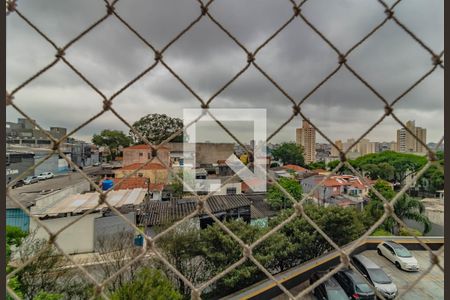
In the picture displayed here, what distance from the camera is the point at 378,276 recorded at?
8.55ft

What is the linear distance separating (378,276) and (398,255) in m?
0.45

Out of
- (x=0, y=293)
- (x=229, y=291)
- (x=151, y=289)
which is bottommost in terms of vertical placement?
(x=229, y=291)

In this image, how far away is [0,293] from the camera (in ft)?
0.91

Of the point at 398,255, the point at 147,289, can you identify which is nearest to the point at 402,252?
the point at 398,255

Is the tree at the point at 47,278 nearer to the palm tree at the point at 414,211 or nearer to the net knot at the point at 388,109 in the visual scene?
the net knot at the point at 388,109

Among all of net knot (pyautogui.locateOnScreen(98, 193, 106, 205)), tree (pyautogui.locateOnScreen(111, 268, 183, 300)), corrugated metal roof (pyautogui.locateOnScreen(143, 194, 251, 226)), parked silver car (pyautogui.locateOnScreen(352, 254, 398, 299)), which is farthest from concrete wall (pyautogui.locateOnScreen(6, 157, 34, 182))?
corrugated metal roof (pyautogui.locateOnScreen(143, 194, 251, 226))

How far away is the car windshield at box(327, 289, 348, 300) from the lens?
2.57 metres

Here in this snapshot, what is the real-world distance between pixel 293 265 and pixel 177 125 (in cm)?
363

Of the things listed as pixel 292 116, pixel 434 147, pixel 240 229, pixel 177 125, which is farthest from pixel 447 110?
pixel 240 229

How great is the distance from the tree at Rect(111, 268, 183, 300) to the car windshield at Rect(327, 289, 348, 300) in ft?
4.71

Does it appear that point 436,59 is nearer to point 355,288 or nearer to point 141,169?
point 141,169

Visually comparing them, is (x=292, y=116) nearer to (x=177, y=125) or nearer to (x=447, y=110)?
(x=447, y=110)

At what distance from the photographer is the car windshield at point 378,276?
8.23 feet

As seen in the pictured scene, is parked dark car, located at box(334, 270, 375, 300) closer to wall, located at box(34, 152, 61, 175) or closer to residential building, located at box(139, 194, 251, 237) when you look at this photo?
residential building, located at box(139, 194, 251, 237)
